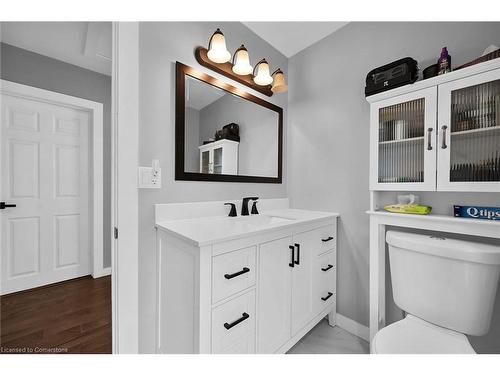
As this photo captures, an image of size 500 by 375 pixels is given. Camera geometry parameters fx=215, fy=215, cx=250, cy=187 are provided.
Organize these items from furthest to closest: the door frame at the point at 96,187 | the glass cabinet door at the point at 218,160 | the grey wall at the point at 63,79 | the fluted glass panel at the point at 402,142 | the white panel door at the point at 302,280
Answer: the door frame at the point at 96,187 < the grey wall at the point at 63,79 < the glass cabinet door at the point at 218,160 < the white panel door at the point at 302,280 < the fluted glass panel at the point at 402,142

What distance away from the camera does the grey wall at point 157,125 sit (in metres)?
1.18

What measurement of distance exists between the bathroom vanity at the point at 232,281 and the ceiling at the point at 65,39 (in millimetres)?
1771

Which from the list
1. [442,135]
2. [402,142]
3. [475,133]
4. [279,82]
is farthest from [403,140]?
[279,82]

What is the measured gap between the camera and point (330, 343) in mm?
1500

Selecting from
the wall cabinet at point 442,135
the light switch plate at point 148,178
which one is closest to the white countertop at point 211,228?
the light switch plate at point 148,178

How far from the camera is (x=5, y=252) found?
2045 millimetres

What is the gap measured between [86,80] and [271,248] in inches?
109

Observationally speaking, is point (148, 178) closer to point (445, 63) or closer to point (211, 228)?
point (211, 228)

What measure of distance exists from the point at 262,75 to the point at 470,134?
Result: 1307 mm

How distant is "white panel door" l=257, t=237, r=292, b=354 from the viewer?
1.10m

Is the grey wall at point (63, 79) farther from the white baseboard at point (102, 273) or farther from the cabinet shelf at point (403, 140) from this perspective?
the cabinet shelf at point (403, 140)

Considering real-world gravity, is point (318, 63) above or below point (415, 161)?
above

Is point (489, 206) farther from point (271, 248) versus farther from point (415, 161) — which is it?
point (271, 248)
